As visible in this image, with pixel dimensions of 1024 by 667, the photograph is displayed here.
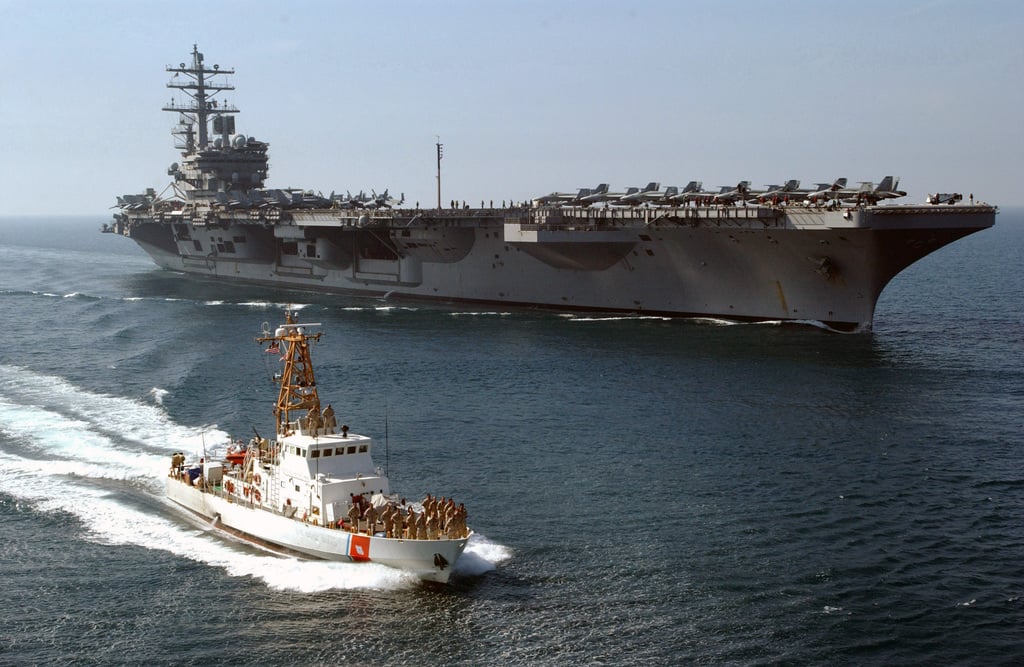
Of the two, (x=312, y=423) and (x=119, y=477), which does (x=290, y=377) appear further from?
Answer: (x=119, y=477)

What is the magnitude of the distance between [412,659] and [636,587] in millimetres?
4064

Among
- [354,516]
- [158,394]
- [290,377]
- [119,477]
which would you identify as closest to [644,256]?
[158,394]

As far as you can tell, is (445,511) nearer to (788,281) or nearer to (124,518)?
(124,518)

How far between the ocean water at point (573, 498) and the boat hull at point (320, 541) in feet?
0.95

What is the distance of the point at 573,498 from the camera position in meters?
22.7

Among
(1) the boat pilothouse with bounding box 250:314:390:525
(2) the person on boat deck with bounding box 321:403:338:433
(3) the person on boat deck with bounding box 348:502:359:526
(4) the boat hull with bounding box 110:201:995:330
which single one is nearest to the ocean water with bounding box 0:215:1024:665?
(3) the person on boat deck with bounding box 348:502:359:526

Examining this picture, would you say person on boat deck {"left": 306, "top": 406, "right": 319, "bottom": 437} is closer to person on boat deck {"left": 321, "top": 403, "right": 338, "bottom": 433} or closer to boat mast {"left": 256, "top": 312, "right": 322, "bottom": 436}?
person on boat deck {"left": 321, "top": 403, "right": 338, "bottom": 433}

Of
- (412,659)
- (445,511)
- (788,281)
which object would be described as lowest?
(412,659)

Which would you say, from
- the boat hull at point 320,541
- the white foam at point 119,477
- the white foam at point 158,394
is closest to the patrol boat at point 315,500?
the boat hull at point 320,541

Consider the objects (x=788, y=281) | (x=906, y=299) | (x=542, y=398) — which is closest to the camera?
(x=542, y=398)

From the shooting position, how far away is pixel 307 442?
66.5 feet

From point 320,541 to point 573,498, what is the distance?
5598 millimetres

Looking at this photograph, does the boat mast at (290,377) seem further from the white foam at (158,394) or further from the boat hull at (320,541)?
the white foam at (158,394)

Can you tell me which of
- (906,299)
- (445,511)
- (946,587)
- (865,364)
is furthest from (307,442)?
(906,299)
